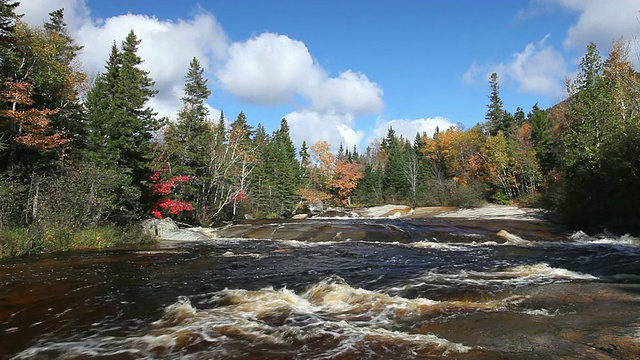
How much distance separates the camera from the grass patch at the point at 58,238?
1298 centimetres

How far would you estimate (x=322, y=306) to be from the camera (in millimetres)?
7656

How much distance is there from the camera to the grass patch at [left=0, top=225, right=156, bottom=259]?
12984mm

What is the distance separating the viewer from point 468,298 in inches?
301

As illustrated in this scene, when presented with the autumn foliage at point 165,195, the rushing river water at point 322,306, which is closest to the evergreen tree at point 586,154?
the rushing river water at point 322,306

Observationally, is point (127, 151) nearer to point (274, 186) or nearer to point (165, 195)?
point (165, 195)

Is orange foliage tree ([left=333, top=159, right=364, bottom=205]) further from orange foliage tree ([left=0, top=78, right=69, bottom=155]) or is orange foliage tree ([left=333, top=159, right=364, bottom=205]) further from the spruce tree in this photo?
orange foliage tree ([left=0, top=78, right=69, bottom=155])

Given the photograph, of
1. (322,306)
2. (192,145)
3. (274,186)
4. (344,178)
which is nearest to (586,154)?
(322,306)

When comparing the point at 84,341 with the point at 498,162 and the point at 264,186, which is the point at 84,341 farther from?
the point at 498,162

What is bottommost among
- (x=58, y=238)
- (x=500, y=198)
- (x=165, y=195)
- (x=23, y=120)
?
(x=58, y=238)

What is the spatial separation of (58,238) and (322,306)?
42.1 ft

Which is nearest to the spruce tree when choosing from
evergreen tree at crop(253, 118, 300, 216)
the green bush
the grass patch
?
the grass patch

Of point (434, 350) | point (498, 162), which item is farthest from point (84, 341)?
point (498, 162)

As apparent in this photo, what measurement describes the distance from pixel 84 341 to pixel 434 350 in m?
5.31

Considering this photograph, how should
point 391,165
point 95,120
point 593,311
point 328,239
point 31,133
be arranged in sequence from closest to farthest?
point 593,311 → point 31,133 → point 328,239 → point 95,120 → point 391,165
